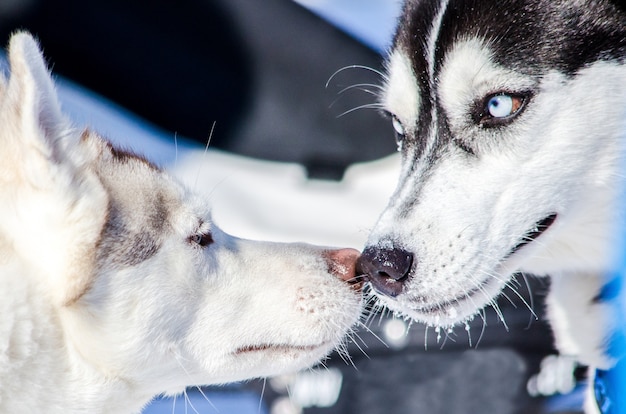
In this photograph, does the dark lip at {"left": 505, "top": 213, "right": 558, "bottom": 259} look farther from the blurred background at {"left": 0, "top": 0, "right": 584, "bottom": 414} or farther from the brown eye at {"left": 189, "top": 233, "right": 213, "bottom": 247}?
the blurred background at {"left": 0, "top": 0, "right": 584, "bottom": 414}

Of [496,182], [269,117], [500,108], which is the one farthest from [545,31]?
[269,117]

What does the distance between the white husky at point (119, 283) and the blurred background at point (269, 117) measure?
1014mm

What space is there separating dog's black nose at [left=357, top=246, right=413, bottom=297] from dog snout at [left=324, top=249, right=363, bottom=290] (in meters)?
0.02

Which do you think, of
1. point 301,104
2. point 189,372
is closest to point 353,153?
point 301,104

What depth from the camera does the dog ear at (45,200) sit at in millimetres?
1184

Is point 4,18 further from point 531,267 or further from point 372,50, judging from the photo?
point 531,267

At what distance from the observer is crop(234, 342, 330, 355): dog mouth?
4.54ft

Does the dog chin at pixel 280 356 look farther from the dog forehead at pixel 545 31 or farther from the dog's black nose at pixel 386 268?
the dog forehead at pixel 545 31

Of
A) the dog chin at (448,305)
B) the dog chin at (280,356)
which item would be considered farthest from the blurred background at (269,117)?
the dog chin at (280,356)

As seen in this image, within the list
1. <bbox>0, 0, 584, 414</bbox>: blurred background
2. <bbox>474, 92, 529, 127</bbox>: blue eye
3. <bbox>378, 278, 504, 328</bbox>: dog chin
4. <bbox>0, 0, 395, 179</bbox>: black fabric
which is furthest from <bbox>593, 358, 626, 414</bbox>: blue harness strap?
<bbox>0, 0, 395, 179</bbox>: black fabric

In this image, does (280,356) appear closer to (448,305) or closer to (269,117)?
(448,305)

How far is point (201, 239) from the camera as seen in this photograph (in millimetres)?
1400

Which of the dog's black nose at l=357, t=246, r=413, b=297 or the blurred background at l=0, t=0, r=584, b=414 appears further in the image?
the blurred background at l=0, t=0, r=584, b=414

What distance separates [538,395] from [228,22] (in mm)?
1766
